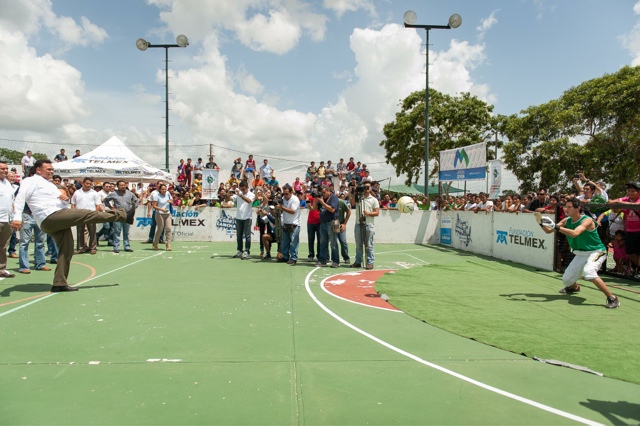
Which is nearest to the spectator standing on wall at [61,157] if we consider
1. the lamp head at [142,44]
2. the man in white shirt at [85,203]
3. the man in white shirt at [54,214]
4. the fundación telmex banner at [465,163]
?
the lamp head at [142,44]

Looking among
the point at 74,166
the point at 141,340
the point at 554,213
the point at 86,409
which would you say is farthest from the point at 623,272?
the point at 74,166

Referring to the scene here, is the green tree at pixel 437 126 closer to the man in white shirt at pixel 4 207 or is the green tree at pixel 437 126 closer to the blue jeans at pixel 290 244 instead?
the blue jeans at pixel 290 244

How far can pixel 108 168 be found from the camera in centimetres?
1806

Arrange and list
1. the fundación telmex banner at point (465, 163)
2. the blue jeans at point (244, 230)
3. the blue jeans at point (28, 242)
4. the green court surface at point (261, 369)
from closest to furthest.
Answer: the green court surface at point (261, 369), the blue jeans at point (28, 242), the blue jeans at point (244, 230), the fundación telmex banner at point (465, 163)

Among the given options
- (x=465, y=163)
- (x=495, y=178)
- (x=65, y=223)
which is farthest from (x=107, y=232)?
(x=495, y=178)

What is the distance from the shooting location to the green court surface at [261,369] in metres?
3.43

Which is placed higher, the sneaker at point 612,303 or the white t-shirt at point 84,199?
the white t-shirt at point 84,199

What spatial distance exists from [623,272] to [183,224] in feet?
47.7

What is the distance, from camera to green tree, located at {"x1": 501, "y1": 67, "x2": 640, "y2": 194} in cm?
2248

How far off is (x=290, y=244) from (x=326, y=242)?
3.24 feet

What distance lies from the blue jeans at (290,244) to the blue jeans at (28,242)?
5441 millimetres

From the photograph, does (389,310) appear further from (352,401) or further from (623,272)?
(623,272)

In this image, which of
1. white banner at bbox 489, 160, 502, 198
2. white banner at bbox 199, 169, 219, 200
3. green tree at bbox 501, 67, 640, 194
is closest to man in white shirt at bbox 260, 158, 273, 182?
white banner at bbox 199, 169, 219, 200

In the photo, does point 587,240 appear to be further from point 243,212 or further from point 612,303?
point 243,212
